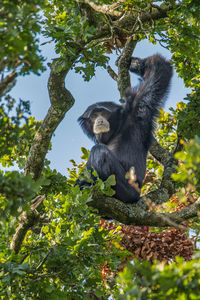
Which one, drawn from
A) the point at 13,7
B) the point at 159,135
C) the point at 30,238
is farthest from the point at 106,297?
the point at 13,7

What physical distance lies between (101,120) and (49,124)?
247 cm

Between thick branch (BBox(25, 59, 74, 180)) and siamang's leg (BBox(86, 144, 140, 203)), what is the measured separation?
1229mm

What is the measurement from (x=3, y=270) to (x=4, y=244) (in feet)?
2.39

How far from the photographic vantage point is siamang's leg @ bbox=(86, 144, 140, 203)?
21.5 feet

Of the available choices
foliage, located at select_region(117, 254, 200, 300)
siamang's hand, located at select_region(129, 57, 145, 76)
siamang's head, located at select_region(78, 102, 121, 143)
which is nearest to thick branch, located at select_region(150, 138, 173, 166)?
siamang's head, located at select_region(78, 102, 121, 143)

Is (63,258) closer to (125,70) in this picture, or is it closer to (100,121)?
(100,121)

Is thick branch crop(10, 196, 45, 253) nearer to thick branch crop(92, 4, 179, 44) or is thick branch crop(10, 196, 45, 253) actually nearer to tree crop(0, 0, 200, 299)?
tree crop(0, 0, 200, 299)

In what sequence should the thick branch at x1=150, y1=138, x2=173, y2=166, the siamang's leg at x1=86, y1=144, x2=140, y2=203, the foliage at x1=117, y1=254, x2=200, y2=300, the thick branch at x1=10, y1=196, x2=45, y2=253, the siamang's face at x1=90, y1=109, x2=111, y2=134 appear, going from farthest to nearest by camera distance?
the siamang's face at x1=90, y1=109, x2=111, y2=134 → the thick branch at x1=150, y1=138, x2=173, y2=166 → the siamang's leg at x1=86, y1=144, x2=140, y2=203 → the thick branch at x1=10, y1=196, x2=45, y2=253 → the foliage at x1=117, y1=254, x2=200, y2=300

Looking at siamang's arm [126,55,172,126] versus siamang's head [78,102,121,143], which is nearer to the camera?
siamang's arm [126,55,172,126]

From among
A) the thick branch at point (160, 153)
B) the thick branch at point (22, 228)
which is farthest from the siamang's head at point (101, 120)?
the thick branch at point (22, 228)

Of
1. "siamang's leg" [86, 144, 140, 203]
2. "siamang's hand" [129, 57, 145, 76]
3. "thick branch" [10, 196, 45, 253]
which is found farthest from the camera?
"siamang's hand" [129, 57, 145, 76]

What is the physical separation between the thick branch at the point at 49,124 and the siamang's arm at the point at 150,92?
74.9 inches

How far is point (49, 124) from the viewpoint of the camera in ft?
18.1

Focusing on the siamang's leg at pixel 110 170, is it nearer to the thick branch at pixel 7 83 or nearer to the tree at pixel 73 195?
the tree at pixel 73 195
